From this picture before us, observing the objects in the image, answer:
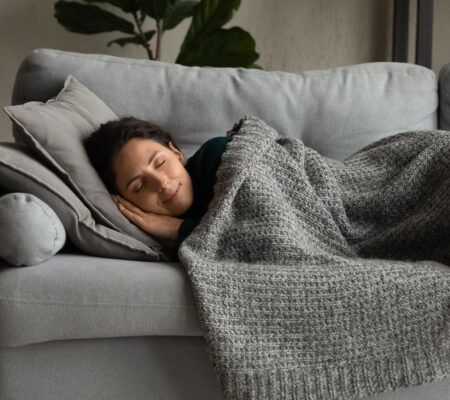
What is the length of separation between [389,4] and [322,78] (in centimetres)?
165

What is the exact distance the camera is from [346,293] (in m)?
1.17

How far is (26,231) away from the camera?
1.17 meters

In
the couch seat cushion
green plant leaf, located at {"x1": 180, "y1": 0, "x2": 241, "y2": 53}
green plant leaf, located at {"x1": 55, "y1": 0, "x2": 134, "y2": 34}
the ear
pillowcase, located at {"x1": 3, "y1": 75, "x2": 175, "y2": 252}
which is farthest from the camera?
green plant leaf, located at {"x1": 55, "y1": 0, "x2": 134, "y2": 34}

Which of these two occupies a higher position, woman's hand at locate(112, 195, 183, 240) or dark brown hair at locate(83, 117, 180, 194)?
dark brown hair at locate(83, 117, 180, 194)

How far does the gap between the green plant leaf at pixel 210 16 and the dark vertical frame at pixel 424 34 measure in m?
0.81

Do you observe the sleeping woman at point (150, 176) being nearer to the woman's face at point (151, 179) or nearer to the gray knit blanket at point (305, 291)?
the woman's face at point (151, 179)

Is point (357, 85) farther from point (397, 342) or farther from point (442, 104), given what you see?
point (397, 342)

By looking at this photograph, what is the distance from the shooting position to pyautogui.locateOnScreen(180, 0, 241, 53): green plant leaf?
2.49m

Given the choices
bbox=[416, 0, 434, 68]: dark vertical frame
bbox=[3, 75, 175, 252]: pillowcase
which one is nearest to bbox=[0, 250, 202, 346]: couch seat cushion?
bbox=[3, 75, 175, 252]: pillowcase

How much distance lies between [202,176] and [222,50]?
3.82 feet

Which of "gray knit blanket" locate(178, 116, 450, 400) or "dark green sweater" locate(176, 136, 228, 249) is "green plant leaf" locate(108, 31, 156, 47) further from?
"gray knit blanket" locate(178, 116, 450, 400)

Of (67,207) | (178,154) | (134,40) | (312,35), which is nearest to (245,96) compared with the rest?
(178,154)

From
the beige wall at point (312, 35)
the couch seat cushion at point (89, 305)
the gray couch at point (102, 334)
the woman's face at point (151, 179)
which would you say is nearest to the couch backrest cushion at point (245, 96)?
the woman's face at point (151, 179)

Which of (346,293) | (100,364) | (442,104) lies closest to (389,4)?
(442,104)
